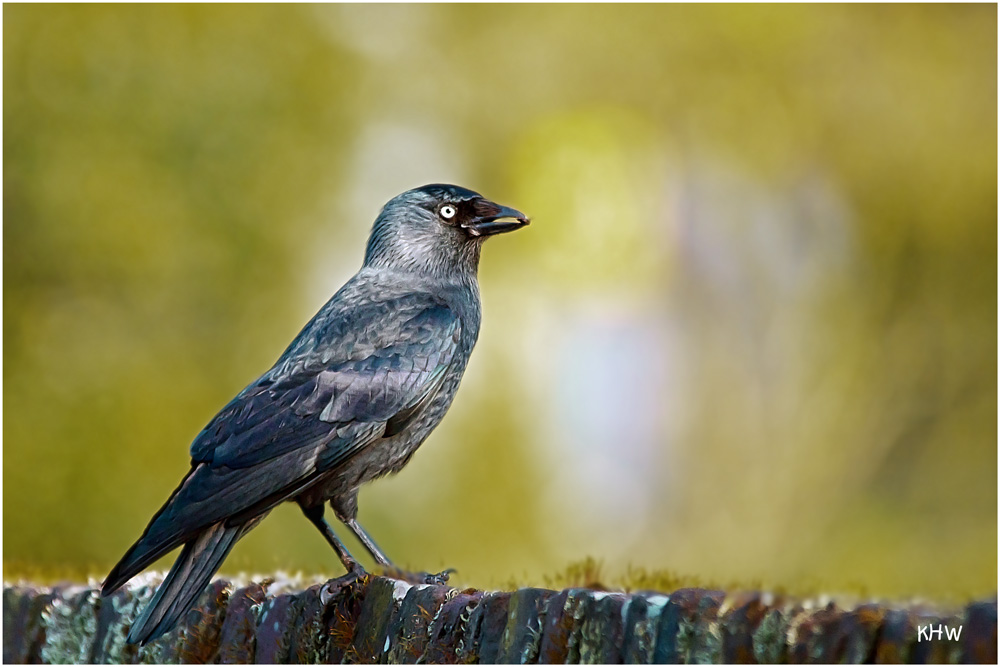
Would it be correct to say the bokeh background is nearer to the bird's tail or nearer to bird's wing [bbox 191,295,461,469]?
bird's wing [bbox 191,295,461,469]

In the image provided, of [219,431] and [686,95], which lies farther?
[686,95]

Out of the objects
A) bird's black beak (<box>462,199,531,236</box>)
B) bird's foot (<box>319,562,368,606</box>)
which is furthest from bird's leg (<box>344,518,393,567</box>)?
bird's black beak (<box>462,199,531,236</box>)

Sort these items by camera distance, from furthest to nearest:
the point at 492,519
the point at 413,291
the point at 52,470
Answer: the point at 492,519
the point at 52,470
the point at 413,291

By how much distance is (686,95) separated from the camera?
17.5m

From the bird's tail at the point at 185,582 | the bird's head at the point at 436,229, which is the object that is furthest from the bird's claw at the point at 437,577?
the bird's head at the point at 436,229

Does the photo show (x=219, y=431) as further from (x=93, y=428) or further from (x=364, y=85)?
(x=364, y=85)

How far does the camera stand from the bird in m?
3.89

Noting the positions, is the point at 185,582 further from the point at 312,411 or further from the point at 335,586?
the point at 312,411

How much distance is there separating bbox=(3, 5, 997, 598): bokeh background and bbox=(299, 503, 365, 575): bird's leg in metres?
8.30

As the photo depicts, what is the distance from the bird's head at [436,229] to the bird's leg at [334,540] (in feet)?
4.47

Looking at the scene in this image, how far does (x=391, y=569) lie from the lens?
13.2 ft

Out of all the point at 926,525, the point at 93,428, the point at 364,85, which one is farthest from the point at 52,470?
the point at 926,525

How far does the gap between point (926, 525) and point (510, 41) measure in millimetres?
9872

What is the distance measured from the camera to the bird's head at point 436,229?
17.7ft
